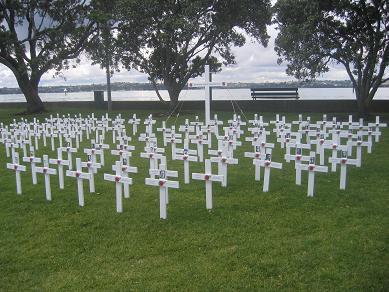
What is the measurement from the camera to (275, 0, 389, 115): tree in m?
18.1

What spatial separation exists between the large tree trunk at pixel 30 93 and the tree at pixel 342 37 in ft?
50.4

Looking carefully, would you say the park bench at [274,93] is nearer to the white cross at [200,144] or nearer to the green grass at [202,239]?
the white cross at [200,144]

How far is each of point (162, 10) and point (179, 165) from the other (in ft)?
43.4

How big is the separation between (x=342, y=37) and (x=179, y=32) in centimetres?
777

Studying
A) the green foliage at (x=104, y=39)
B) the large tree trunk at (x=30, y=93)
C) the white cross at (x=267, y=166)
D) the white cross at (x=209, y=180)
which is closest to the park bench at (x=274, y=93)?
the green foliage at (x=104, y=39)

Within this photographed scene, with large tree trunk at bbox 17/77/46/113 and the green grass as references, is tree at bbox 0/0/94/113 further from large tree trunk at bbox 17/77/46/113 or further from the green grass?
the green grass

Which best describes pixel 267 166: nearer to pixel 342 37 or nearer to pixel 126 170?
pixel 126 170

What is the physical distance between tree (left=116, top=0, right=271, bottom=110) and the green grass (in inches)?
555

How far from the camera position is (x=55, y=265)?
4926mm

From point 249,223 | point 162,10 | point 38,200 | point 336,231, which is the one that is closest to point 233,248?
point 249,223

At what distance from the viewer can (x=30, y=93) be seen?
26016 millimetres

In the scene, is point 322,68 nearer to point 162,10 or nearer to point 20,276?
point 162,10

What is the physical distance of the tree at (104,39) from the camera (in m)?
22.2

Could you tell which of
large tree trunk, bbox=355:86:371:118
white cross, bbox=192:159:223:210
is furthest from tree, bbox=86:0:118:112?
white cross, bbox=192:159:223:210
